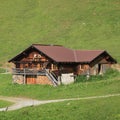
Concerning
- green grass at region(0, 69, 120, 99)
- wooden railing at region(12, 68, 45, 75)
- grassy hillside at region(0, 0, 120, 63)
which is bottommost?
green grass at region(0, 69, 120, 99)

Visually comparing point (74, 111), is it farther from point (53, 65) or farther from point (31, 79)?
point (31, 79)

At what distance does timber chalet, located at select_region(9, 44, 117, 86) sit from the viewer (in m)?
62.2

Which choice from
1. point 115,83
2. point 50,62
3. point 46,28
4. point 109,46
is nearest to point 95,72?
point 50,62

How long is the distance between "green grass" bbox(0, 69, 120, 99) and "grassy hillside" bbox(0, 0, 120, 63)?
33.0 m

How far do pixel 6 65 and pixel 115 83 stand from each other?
40.0 metres

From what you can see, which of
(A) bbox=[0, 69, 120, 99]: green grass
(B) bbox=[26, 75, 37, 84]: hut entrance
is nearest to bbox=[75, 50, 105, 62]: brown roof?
(B) bbox=[26, 75, 37, 84]: hut entrance

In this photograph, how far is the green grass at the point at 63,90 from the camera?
2032 inches

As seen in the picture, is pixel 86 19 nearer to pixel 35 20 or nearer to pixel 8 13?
pixel 35 20

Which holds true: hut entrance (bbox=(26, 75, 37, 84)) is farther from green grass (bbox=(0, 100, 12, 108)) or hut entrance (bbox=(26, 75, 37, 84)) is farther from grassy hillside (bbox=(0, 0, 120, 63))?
grassy hillside (bbox=(0, 0, 120, 63))

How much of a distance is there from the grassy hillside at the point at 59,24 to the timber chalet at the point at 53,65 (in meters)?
21.3

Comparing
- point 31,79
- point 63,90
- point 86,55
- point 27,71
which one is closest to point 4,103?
point 63,90

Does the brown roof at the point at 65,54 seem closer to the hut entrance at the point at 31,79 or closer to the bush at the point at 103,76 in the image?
the bush at the point at 103,76

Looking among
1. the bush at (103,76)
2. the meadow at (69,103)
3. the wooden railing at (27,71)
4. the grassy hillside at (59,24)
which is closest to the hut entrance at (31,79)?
the wooden railing at (27,71)

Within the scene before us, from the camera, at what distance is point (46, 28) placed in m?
111
